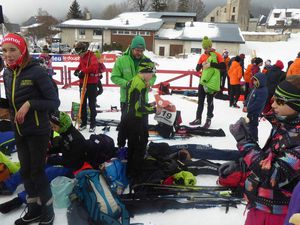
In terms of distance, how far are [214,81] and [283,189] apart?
4622 mm

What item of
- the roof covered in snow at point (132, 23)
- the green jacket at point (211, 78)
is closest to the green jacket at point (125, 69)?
the green jacket at point (211, 78)

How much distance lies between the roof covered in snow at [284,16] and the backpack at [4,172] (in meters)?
69.1

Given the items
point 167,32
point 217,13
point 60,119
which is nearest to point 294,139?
point 60,119

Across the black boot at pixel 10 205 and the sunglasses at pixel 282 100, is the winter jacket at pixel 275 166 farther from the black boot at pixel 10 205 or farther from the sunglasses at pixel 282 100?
the black boot at pixel 10 205

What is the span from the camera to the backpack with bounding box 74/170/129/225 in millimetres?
3062

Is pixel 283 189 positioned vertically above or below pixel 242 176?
above

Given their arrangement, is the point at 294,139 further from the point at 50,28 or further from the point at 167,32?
the point at 50,28

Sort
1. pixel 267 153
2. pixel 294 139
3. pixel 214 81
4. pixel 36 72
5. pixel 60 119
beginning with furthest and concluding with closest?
pixel 214 81, pixel 60 119, pixel 36 72, pixel 267 153, pixel 294 139

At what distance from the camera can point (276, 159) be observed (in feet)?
6.10

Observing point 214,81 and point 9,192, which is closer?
point 9,192

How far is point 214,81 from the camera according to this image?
6.40 m

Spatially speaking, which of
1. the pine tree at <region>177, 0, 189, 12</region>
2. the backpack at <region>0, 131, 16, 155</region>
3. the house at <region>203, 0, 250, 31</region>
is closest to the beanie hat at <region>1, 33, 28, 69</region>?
the backpack at <region>0, 131, 16, 155</region>

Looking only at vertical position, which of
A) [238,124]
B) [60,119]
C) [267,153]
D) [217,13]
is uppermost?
[217,13]

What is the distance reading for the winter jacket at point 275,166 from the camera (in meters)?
1.80
